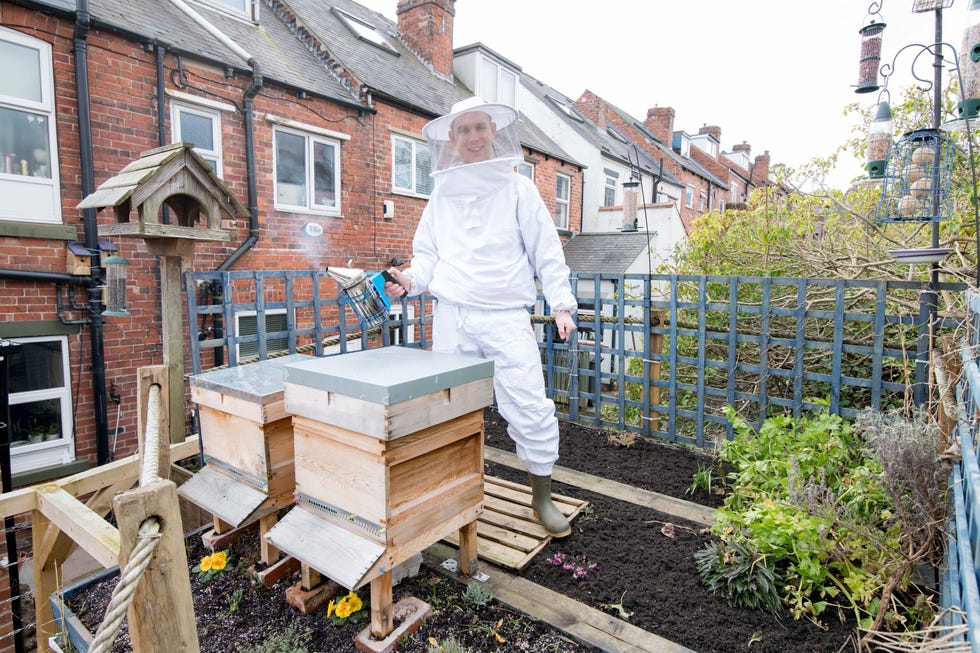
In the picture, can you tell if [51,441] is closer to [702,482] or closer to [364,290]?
[364,290]

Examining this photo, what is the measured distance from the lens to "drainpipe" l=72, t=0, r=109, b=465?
5188 mm

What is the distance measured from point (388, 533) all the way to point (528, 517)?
4.44ft

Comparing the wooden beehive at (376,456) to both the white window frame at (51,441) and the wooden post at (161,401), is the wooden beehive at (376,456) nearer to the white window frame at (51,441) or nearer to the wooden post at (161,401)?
the wooden post at (161,401)

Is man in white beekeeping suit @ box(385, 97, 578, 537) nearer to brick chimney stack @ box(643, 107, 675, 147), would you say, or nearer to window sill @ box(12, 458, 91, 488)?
window sill @ box(12, 458, 91, 488)

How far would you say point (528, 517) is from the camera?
304 centimetres

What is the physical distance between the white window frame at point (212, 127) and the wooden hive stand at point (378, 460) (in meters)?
5.30

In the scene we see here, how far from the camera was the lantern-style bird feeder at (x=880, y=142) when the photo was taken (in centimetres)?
297

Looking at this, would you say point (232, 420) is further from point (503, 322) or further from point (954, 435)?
point (954, 435)

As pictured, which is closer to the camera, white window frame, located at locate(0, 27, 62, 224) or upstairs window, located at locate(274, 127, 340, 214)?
white window frame, located at locate(0, 27, 62, 224)

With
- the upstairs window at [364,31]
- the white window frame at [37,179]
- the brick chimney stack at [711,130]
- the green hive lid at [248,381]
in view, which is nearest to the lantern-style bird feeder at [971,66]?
the green hive lid at [248,381]

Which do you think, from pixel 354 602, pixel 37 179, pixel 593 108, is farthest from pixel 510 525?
pixel 593 108

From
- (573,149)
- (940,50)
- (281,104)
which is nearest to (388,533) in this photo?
(940,50)

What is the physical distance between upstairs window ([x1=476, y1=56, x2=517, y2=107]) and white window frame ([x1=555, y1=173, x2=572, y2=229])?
2360 mm

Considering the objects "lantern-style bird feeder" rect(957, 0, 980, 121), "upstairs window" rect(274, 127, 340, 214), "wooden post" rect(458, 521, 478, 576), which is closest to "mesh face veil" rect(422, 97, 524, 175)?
"wooden post" rect(458, 521, 478, 576)
